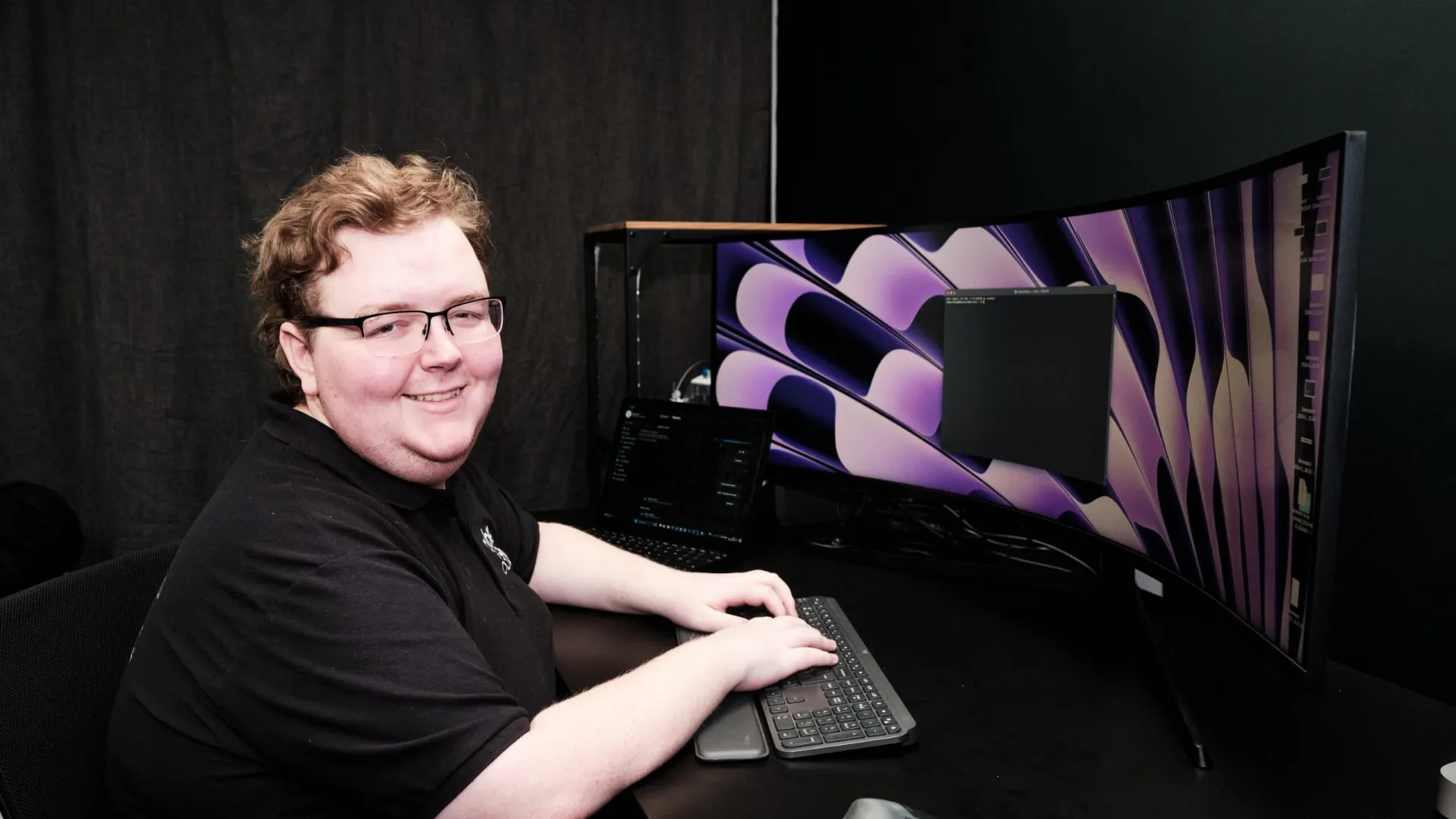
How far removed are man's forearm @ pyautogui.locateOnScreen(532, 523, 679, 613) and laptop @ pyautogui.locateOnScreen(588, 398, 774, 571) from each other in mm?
140

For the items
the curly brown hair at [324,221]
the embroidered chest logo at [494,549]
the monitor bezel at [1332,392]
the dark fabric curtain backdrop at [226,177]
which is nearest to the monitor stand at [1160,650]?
the monitor bezel at [1332,392]

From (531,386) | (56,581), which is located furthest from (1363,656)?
(531,386)

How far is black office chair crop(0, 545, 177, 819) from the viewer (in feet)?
2.20

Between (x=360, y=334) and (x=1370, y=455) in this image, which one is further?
(x=1370, y=455)

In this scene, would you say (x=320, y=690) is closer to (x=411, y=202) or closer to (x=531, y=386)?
(x=411, y=202)

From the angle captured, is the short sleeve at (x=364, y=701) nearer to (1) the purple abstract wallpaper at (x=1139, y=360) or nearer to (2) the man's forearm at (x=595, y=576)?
(2) the man's forearm at (x=595, y=576)

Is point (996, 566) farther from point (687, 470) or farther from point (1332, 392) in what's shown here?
point (1332, 392)

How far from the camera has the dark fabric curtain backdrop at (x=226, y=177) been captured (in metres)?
1.71

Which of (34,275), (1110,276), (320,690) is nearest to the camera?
(320,690)

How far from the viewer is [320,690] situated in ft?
2.17

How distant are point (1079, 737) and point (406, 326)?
769 mm

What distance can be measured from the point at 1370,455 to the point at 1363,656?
260 millimetres

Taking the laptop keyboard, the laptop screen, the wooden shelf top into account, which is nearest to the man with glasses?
the laptop keyboard

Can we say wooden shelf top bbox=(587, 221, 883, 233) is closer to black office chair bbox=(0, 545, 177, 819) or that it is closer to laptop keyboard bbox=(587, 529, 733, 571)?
laptop keyboard bbox=(587, 529, 733, 571)
